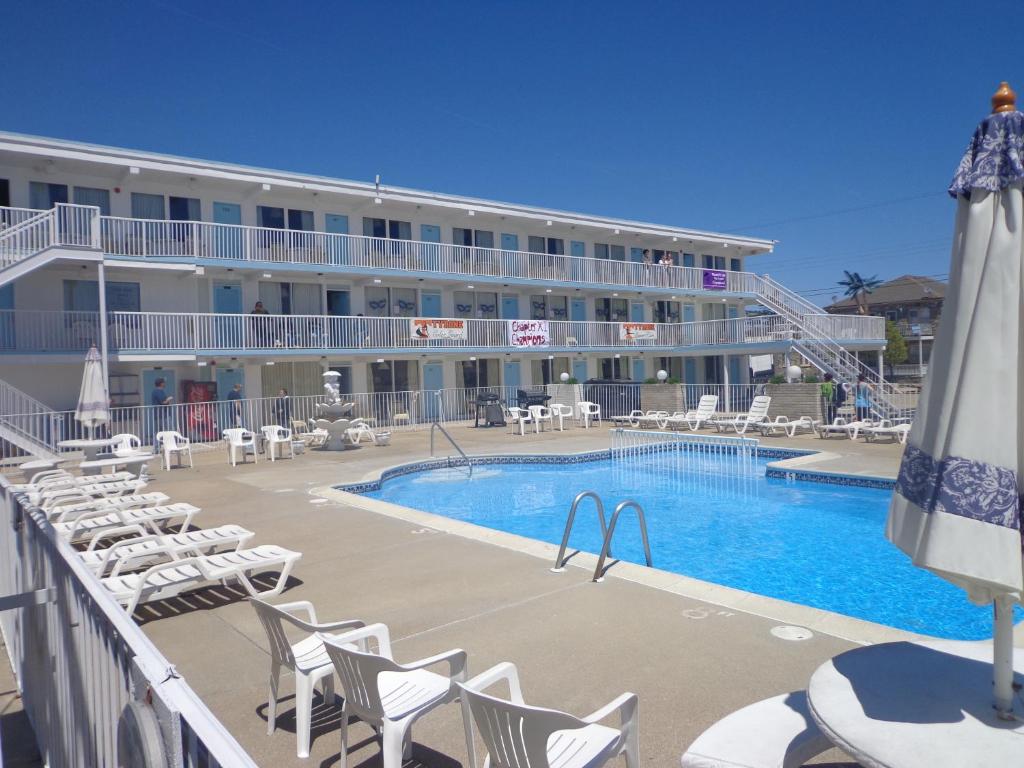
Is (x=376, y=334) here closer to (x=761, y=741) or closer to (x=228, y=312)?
(x=228, y=312)

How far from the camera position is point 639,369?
114 feet

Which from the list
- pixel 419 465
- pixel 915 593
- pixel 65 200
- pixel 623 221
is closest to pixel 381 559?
pixel 915 593

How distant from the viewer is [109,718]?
261 cm

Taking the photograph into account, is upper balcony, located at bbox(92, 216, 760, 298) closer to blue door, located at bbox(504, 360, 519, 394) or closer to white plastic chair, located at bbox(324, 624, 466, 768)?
blue door, located at bbox(504, 360, 519, 394)

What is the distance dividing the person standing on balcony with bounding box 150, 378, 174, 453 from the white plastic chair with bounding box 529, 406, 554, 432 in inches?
406

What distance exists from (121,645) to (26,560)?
2.65 meters

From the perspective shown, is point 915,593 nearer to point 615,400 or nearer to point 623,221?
point 615,400

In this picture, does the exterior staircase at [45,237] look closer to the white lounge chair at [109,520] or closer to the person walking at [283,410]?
the person walking at [283,410]

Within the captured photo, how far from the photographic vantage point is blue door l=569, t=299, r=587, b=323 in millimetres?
32469

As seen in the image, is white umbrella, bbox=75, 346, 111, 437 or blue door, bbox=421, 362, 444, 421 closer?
white umbrella, bbox=75, 346, 111, 437

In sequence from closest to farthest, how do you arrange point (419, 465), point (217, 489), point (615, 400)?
point (217, 489), point (419, 465), point (615, 400)

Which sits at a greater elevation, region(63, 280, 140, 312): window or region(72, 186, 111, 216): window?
region(72, 186, 111, 216): window

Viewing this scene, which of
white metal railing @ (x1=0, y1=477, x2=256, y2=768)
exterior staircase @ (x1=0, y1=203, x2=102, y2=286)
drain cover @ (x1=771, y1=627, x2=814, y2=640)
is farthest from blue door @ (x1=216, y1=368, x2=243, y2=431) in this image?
drain cover @ (x1=771, y1=627, x2=814, y2=640)

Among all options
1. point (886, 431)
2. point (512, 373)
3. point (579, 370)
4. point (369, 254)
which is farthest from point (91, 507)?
point (579, 370)
